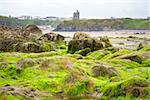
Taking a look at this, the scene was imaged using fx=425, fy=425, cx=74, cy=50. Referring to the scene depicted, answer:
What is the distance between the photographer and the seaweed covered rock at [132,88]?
27.6 meters

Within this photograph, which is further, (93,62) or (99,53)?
(99,53)

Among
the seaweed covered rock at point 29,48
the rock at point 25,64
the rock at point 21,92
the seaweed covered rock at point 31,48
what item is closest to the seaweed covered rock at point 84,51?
the seaweed covered rock at point 31,48

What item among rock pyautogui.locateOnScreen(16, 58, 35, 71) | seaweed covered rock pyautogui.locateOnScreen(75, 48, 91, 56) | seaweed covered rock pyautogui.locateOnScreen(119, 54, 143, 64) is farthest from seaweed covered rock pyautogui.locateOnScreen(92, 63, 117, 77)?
seaweed covered rock pyautogui.locateOnScreen(75, 48, 91, 56)

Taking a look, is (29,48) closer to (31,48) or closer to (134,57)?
(31,48)

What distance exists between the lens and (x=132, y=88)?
2802 centimetres

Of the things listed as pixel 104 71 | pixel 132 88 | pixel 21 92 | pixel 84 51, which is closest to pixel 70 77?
pixel 104 71

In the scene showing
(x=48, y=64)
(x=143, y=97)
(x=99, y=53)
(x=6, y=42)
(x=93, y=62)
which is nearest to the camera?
(x=143, y=97)

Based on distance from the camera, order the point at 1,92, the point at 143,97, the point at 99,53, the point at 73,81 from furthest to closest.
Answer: the point at 99,53, the point at 73,81, the point at 1,92, the point at 143,97

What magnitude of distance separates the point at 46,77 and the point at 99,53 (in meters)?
17.3

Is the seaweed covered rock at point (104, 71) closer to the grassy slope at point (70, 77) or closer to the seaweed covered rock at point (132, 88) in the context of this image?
the grassy slope at point (70, 77)

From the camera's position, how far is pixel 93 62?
4325 cm

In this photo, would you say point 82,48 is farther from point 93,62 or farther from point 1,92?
point 1,92

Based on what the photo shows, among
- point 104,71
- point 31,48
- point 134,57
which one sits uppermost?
point 134,57

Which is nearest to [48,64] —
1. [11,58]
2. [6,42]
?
[11,58]
